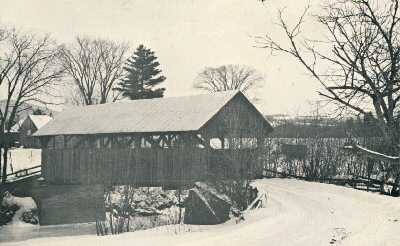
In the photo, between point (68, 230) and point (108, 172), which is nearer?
point (68, 230)

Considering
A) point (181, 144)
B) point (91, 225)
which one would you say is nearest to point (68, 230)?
point (91, 225)

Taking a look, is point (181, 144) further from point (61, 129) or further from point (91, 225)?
point (61, 129)

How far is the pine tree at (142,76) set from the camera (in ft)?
164

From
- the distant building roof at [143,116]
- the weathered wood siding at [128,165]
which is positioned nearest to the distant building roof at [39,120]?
the distant building roof at [143,116]

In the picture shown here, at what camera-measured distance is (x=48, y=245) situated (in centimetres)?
1781

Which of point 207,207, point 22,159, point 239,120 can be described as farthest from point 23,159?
point 207,207

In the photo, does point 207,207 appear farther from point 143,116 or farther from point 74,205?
point 74,205

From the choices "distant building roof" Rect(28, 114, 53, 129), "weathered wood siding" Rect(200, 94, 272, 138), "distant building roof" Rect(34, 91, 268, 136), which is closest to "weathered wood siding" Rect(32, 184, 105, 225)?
"distant building roof" Rect(34, 91, 268, 136)

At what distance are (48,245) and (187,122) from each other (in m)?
9.32

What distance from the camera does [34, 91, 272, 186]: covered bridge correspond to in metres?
24.6

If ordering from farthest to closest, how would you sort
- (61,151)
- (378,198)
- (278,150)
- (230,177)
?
(278,150)
(61,151)
(230,177)
(378,198)

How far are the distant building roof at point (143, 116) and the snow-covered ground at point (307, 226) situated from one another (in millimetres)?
6646

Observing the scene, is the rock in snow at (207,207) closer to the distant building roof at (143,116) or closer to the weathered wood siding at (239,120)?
the weathered wood siding at (239,120)

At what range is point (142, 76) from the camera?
5044 cm
